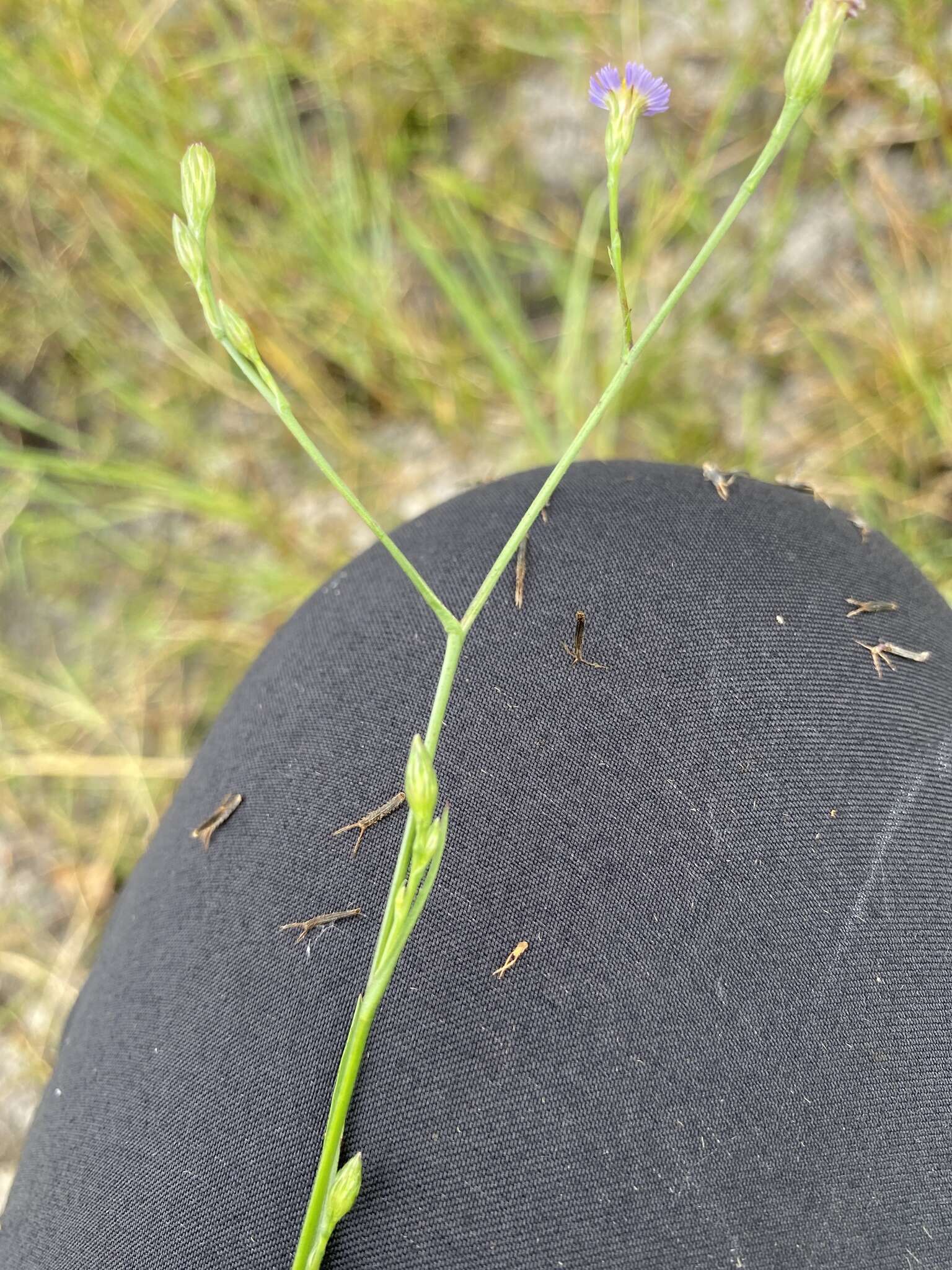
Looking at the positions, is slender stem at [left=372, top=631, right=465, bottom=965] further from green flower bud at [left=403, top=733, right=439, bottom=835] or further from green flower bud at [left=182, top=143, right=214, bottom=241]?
green flower bud at [left=182, top=143, right=214, bottom=241]

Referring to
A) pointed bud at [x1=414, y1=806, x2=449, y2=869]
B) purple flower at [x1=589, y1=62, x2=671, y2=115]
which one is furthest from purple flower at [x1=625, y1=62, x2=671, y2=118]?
pointed bud at [x1=414, y1=806, x2=449, y2=869]

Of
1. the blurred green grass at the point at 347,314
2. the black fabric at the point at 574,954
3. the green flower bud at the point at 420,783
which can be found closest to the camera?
the green flower bud at the point at 420,783

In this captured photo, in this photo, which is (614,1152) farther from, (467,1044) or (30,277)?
(30,277)

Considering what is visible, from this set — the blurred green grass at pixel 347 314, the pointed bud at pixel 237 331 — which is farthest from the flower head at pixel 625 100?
the blurred green grass at pixel 347 314

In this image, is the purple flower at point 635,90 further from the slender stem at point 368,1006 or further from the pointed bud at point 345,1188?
the pointed bud at point 345,1188

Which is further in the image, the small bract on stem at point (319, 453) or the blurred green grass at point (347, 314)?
the blurred green grass at point (347, 314)

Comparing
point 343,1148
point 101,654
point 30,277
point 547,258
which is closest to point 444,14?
point 547,258
